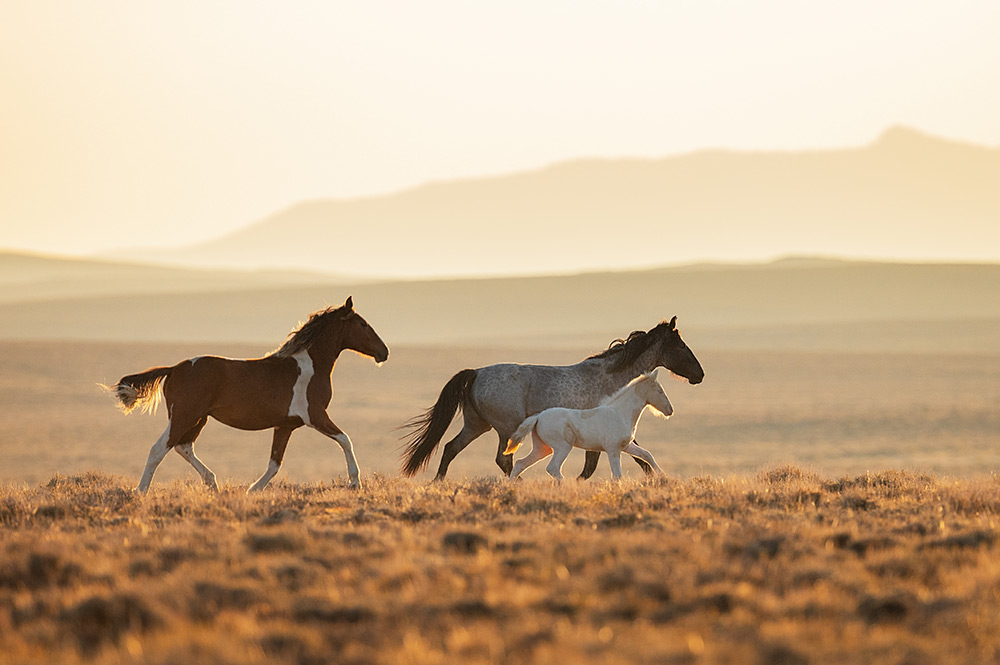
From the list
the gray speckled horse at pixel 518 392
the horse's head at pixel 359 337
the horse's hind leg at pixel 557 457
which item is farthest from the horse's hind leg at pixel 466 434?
the horse's head at pixel 359 337

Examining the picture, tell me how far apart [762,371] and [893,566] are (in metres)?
45.7

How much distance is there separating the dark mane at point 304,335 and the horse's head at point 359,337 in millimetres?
193

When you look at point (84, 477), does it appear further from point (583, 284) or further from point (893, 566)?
point (583, 284)

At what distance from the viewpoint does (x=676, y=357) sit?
44.9 feet

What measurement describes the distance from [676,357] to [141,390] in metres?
6.32

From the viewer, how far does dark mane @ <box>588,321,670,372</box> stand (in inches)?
524

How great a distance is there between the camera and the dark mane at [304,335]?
1190cm

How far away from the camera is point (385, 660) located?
525 centimetres

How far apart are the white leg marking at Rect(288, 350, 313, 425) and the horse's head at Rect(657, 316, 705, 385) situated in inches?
174

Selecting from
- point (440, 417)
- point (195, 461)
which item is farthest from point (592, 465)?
point (195, 461)

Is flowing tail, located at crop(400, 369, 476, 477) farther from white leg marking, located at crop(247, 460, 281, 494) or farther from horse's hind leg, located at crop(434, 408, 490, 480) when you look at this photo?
white leg marking, located at crop(247, 460, 281, 494)

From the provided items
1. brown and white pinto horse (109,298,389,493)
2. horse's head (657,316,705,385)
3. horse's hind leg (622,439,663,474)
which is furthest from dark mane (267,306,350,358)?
horse's head (657,316,705,385)

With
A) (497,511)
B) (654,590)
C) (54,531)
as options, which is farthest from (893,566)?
(54,531)

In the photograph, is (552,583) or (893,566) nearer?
(552,583)
